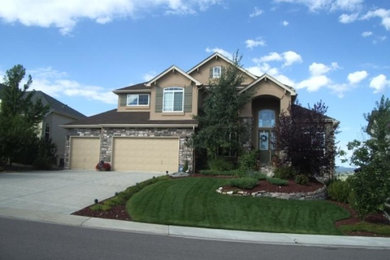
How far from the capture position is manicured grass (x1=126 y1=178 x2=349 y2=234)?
483 inches

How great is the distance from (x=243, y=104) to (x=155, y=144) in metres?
6.46

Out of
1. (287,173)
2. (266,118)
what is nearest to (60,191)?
(287,173)

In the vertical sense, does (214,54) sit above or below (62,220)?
above

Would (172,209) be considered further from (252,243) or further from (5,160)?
(5,160)

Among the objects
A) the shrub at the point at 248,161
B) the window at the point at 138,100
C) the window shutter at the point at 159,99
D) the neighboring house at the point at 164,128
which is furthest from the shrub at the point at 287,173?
the window at the point at 138,100

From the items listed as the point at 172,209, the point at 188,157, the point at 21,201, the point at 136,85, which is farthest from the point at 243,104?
the point at 21,201

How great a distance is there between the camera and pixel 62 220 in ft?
36.0

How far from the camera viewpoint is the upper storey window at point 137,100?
95.4 ft

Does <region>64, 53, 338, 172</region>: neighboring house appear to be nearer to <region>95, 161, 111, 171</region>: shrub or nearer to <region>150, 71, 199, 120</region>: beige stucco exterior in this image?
<region>150, 71, 199, 120</region>: beige stucco exterior

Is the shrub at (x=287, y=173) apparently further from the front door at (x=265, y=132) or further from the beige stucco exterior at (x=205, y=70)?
the beige stucco exterior at (x=205, y=70)

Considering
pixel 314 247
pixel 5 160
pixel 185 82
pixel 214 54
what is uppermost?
pixel 214 54

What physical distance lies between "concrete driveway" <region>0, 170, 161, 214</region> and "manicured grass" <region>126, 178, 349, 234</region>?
1816 mm

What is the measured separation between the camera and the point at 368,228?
1261 cm

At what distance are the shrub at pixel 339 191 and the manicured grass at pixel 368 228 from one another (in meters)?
4.20
